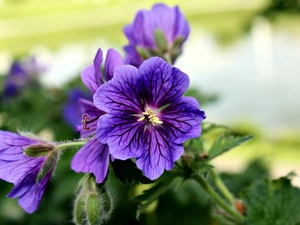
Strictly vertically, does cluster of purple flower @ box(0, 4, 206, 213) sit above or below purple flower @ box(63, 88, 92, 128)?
above

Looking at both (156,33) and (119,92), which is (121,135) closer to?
(119,92)

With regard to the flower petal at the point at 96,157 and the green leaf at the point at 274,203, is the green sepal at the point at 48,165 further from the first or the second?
the green leaf at the point at 274,203

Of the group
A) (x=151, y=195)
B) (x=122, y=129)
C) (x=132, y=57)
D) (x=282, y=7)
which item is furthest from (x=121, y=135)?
(x=282, y=7)

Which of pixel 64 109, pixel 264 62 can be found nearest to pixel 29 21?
pixel 264 62

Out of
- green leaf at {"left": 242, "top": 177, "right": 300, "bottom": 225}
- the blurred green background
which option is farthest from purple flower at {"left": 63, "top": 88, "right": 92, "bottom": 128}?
green leaf at {"left": 242, "top": 177, "right": 300, "bottom": 225}

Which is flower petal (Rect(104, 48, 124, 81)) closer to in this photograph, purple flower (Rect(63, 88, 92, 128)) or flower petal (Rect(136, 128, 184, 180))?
flower petal (Rect(136, 128, 184, 180))

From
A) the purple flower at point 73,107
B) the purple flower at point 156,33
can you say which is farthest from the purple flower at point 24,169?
the purple flower at point 73,107

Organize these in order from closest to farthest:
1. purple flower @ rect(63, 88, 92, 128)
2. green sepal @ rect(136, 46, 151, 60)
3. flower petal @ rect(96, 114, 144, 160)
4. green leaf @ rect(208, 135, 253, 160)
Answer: flower petal @ rect(96, 114, 144, 160) < green leaf @ rect(208, 135, 253, 160) < green sepal @ rect(136, 46, 151, 60) < purple flower @ rect(63, 88, 92, 128)
